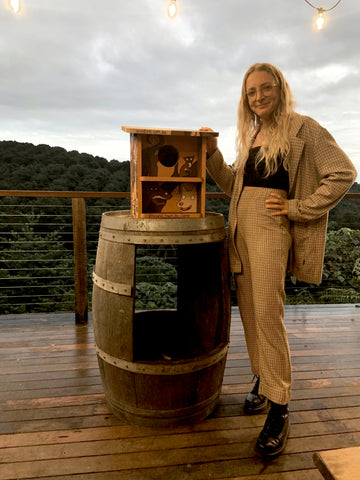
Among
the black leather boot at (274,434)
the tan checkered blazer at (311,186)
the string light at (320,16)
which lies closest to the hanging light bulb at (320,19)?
the string light at (320,16)

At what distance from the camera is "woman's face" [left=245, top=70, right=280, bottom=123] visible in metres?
1.57

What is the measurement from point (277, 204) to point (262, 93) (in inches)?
19.6

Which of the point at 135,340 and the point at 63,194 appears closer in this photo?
the point at 135,340

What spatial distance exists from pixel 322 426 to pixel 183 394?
2.29 feet

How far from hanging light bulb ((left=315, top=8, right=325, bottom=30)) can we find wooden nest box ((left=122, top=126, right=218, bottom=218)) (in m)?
2.44

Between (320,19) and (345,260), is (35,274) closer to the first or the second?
(345,260)

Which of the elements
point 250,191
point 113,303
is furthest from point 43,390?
point 250,191

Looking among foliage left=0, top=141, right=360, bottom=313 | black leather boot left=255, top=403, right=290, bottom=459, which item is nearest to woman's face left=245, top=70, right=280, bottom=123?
black leather boot left=255, top=403, right=290, bottom=459

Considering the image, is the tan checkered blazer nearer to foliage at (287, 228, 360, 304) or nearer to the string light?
the string light

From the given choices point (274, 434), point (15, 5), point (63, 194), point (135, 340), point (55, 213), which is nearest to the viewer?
point (274, 434)

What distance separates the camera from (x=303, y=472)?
4.72ft

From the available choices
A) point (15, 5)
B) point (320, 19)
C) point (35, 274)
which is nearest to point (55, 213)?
point (35, 274)

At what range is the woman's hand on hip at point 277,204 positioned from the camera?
1.57 metres

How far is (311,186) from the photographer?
1.60 meters
